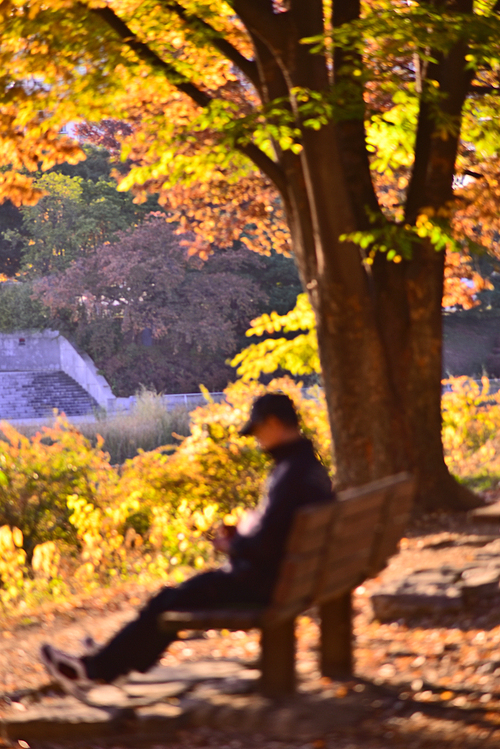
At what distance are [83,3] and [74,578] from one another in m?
5.65

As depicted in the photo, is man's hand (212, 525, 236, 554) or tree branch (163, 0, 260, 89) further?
tree branch (163, 0, 260, 89)

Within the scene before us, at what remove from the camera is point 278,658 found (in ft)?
13.3

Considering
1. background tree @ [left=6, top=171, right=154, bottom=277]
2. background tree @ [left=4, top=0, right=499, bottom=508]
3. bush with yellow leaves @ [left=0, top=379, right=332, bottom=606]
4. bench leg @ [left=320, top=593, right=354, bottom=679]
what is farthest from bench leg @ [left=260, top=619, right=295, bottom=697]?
background tree @ [left=6, top=171, right=154, bottom=277]

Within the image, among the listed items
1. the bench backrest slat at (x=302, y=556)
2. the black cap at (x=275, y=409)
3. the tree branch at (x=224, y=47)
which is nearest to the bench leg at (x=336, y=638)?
the bench backrest slat at (x=302, y=556)

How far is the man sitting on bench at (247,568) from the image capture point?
12.8ft

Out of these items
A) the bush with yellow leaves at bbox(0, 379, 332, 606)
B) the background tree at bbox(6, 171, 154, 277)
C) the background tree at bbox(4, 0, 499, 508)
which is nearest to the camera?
the background tree at bbox(4, 0, 499, 508)

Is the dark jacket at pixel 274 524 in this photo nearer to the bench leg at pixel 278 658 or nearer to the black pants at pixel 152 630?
the black pants at pixel 152 630

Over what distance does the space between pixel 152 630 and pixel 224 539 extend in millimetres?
517

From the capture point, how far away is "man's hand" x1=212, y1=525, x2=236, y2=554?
13.1 feet

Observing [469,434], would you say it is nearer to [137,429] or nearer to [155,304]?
[137,429]

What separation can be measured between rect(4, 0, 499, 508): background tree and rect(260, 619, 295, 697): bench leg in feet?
14.2

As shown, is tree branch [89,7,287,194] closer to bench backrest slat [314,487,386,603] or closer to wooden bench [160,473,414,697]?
wooden bench [160,473,414,697]

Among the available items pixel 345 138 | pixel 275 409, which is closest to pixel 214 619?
pixel 275 409

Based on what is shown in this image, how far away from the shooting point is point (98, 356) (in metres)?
35.6
